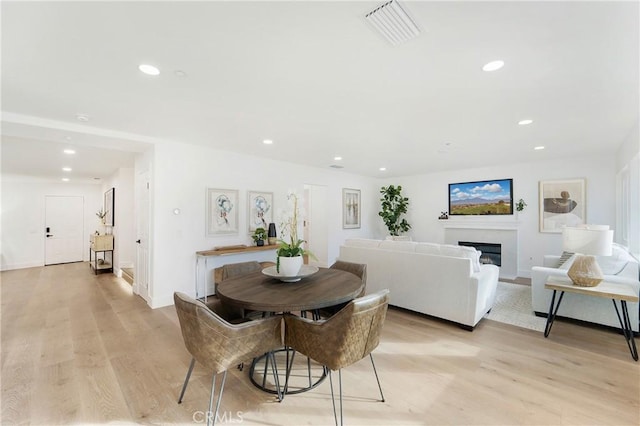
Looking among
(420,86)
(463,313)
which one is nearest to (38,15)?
(420,86)

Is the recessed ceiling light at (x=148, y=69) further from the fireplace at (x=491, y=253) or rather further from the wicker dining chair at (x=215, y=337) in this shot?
the fireplace at (x=491, y=253)

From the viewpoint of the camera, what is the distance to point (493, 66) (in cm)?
204

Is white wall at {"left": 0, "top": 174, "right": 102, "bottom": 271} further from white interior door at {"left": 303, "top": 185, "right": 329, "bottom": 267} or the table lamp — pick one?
the table lamp

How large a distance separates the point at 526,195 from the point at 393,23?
5.93m

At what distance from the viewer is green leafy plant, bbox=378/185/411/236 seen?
24.9 ft

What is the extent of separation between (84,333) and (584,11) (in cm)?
511

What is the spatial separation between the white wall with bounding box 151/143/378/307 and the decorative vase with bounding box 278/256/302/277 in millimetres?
1717

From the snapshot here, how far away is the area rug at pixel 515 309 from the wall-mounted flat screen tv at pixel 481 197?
2019 millimetres

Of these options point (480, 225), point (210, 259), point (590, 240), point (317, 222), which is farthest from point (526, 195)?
point (210, 259)

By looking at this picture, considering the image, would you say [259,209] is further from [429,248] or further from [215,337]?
[215,337]

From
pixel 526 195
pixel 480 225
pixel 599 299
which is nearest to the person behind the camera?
pixel 599 299

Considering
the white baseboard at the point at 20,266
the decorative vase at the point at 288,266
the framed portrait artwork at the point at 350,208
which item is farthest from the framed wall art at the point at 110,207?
the decorative vase at the point at 288,266

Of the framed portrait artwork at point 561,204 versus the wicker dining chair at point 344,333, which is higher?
the framed portrait artwork at point 561,204

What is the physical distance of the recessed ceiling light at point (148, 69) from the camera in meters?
2.03
